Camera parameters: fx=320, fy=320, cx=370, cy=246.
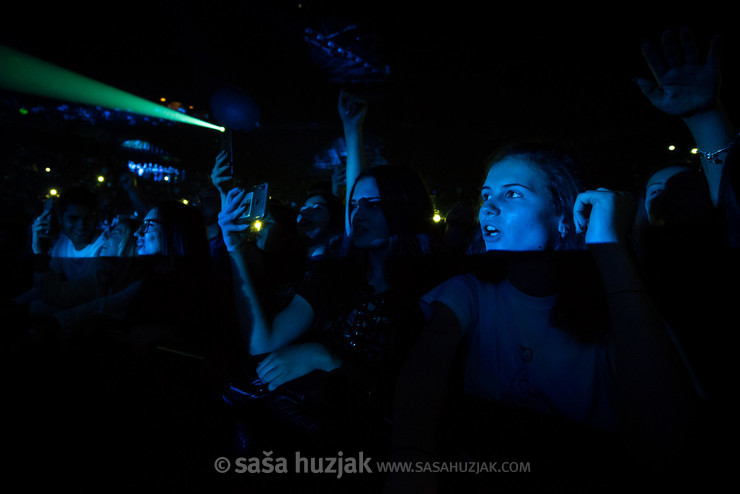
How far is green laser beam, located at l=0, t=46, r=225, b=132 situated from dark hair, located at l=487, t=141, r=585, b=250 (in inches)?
265

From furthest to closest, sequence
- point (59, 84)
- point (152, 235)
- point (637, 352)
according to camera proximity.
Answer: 1. point (59, 84)
2. point (152, 235)
3. point (637, 352)

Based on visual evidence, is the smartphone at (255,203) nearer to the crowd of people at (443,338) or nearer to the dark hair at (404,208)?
the crowd of people at (443,338)

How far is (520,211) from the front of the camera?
A: 1.38 metres

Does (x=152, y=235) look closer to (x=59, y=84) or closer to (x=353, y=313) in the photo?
(x=353, y=313)

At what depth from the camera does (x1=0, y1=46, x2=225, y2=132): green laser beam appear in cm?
575

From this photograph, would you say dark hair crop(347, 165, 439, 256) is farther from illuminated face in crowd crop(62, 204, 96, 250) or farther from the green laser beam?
the green laser beam

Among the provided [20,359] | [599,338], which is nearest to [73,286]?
[20,359]

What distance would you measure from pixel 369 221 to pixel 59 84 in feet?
28.6

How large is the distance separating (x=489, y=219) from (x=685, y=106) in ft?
4.27

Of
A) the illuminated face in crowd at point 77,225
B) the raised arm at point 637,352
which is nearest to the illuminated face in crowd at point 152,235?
the illuminated face in crowd at point 77,225

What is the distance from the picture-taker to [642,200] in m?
2.33

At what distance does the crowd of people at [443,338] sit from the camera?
1.06 meters

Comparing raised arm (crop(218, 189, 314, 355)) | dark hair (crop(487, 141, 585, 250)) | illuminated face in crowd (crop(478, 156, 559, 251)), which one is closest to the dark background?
dark hair (crop(487, 141, 585, 250))

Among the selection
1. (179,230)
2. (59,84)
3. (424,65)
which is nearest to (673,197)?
(424,65)
